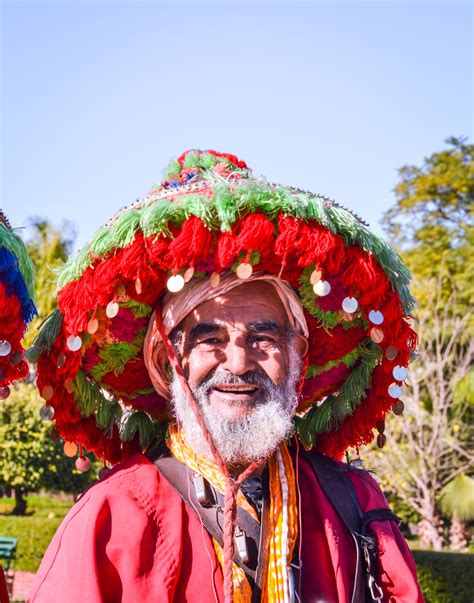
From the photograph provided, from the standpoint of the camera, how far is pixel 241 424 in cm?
269

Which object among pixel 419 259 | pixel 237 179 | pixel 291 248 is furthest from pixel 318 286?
pixel 419 259

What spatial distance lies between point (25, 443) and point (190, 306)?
42.3ft

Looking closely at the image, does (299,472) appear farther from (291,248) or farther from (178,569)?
(291,248)

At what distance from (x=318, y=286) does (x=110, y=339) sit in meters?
0.84

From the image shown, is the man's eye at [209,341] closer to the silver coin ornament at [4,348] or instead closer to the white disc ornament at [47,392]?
the white disc ornament at [47,392]

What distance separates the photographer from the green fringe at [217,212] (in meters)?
2.43

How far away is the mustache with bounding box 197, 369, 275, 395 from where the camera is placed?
8.80ft

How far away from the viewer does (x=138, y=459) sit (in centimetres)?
271

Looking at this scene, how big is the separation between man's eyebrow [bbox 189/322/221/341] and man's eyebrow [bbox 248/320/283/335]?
5.1 inches

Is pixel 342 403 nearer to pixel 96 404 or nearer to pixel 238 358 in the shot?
pixel 238 358

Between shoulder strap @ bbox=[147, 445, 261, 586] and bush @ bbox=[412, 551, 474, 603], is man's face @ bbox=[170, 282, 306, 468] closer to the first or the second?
shoulder strap @ bbox=[147, 445, 261, 586]

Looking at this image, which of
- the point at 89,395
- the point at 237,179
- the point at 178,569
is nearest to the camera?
the point at 178,569

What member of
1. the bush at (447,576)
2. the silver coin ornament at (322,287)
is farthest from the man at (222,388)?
the bush at (447,576)

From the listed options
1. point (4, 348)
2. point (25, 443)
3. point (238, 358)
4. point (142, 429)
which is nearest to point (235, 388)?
point (238, 358)
